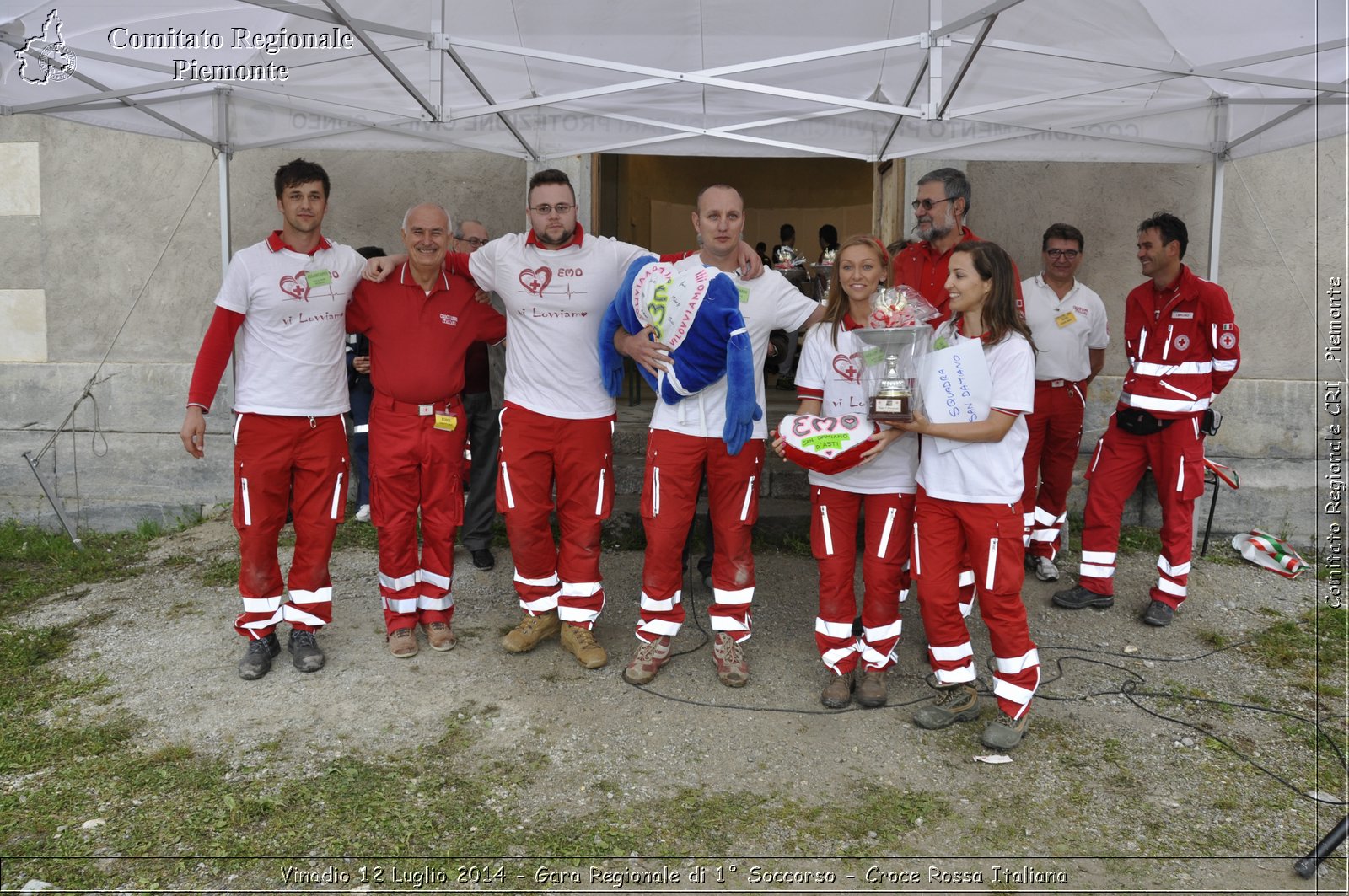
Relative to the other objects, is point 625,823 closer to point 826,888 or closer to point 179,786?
point 826,888

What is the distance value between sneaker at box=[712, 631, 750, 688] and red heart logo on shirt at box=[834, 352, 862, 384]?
50.2 inches

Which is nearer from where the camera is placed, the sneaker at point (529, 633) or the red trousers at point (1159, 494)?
the sneaker at point (529, 633)

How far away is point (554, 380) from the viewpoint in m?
4.10

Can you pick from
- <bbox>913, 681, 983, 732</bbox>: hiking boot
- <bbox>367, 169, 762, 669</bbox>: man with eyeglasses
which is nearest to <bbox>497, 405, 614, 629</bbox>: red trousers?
<bbox>367, 169, 762, 669</bbox>: man with eyeglasses

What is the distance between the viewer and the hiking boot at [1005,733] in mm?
3500

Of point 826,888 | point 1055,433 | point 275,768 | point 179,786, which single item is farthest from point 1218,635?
point 179,786

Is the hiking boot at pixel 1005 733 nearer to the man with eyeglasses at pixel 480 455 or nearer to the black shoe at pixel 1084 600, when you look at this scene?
the black shoe at pixel 1084 600

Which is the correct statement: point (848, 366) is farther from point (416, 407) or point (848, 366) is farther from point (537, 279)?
point (416, 407)

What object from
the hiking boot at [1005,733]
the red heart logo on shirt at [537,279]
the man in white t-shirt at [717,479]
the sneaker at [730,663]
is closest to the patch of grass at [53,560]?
the red heart logo on shirt at [537,279]

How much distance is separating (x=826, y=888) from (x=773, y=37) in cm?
392

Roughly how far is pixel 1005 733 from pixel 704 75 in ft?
10.4

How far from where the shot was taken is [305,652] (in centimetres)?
421

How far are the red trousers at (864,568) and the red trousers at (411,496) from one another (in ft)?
5.55

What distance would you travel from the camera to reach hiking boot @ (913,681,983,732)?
370 centimetres
